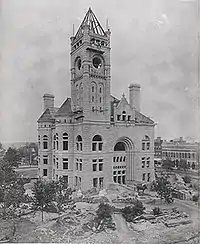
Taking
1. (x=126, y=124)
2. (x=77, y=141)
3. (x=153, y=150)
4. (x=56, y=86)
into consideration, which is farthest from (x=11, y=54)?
(x=153, y=150)

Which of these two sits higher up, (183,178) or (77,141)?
(77,141)

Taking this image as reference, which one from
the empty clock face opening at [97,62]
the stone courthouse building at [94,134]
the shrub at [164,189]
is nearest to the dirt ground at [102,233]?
the shrub at [164,189]

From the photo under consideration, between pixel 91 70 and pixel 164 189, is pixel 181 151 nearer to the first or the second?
pixel 164 189

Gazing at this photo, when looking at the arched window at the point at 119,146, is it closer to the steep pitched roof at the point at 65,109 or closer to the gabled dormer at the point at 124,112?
the gabled dormer at the point at 124,112

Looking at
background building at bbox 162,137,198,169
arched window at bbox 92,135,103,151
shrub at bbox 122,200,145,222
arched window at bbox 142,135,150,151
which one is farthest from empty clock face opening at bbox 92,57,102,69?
shrub at bbox 122,200,145,222

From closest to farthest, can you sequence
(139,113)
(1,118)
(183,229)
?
(183,229), (1,118), (139,113)

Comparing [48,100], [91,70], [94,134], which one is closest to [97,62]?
[91,70]

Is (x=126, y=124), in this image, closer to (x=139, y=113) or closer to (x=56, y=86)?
(x=139, y=113)

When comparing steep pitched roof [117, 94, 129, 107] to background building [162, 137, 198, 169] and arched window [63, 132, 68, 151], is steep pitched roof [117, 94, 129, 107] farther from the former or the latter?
arched window [63, 132, 68, 151]
